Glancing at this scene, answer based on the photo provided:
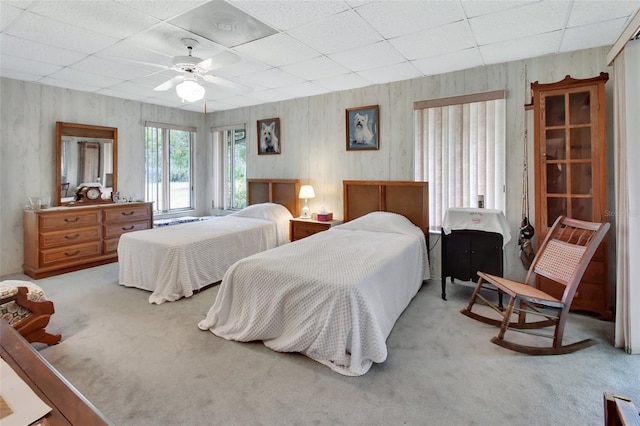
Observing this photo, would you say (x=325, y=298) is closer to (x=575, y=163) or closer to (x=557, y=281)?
(x=557, y=281)

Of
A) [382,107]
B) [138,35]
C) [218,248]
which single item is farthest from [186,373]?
[382,107]

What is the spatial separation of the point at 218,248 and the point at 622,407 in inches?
151

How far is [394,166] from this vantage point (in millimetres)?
4594

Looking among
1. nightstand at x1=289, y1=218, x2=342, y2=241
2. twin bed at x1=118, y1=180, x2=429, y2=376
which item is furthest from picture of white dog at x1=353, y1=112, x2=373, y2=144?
nightstand at x1=289, y1=218, x2=342, y2=241

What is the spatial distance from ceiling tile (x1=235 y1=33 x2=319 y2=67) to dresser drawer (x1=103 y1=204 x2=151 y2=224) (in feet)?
10.6

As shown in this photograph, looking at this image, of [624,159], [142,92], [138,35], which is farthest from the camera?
[142,92]

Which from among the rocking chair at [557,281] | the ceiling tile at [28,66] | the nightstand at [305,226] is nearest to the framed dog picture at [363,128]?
the nightstand at [305,226]

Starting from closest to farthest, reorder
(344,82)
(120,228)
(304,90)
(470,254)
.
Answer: (470,254)
(344,82)
(304,90)
(120,228)

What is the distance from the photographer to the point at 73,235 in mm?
4594

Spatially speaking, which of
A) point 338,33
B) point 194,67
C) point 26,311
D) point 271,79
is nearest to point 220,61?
point 194,67

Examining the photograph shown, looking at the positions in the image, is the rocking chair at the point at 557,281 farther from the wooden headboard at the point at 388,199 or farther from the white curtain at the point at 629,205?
the wooden headboard at the point at 388,199

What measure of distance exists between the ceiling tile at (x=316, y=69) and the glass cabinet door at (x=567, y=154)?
222 cm

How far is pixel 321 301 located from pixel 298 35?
2376 millimetres

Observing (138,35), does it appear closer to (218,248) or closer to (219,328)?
(218,248)
